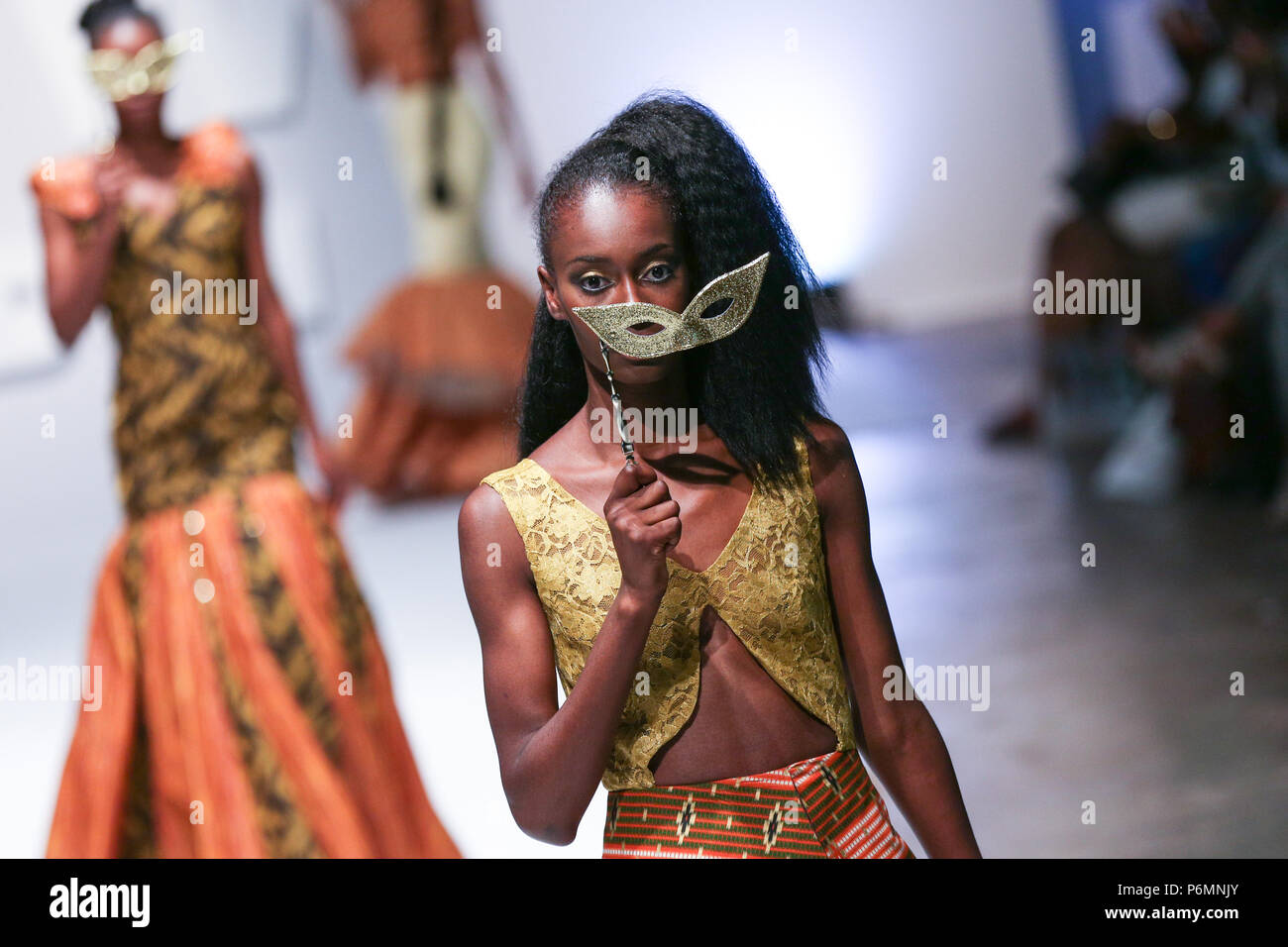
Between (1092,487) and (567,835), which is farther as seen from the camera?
(1092,487)

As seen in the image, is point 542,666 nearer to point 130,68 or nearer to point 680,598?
point 680,598

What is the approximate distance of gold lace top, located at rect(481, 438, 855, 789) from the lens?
1.59 meters

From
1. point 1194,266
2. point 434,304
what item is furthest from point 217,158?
point 1194,266

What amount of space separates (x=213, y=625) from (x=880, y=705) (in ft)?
6.19

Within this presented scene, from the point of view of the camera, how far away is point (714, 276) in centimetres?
156

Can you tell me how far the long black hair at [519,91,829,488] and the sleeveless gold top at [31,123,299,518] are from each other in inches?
68.1

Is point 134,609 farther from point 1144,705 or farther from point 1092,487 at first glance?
point 1092,487

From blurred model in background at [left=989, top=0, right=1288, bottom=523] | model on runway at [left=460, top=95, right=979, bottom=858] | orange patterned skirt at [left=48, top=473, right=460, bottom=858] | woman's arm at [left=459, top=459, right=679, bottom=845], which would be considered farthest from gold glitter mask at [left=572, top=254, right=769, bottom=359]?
blurred model in background at [left=989, top=0, right=1288, bottom=523]

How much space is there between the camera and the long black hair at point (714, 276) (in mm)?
1556

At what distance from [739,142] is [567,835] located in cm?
70

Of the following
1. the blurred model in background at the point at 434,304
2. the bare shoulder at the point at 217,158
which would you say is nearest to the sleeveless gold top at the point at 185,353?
the bare shoulder at the point at 217,158

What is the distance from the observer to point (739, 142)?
160cm

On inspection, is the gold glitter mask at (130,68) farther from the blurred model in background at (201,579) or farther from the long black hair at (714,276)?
the long black hair at (714,276)
